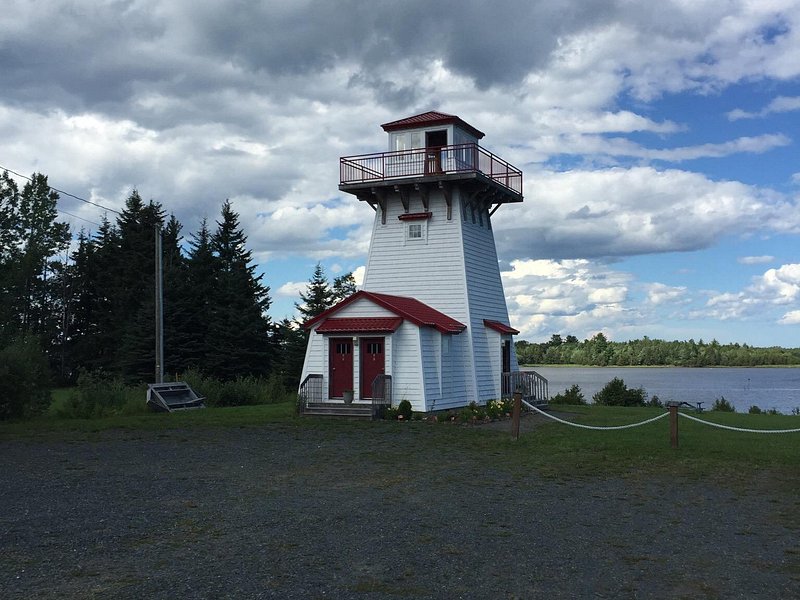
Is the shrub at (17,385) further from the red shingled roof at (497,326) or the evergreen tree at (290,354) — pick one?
the evergreen tree at (290,354)

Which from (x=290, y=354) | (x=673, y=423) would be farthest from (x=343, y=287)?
(x=673, y=423)

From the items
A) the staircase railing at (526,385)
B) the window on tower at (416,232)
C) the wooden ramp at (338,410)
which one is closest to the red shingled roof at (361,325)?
the wooden ramp at (338,410)

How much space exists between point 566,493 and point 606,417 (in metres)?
15.6

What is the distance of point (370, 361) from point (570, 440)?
29.6 ft

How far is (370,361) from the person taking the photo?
25.9 metres

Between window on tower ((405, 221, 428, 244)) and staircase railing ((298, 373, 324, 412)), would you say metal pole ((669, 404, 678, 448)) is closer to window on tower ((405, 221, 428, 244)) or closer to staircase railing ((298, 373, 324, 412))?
staircase railing ((298, 373, 324, 412))

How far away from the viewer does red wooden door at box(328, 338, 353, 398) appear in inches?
1031

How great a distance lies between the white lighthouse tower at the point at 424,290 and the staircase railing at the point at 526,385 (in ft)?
0.30

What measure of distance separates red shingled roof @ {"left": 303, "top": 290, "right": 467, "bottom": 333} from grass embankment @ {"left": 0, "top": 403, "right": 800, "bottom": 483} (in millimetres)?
3665

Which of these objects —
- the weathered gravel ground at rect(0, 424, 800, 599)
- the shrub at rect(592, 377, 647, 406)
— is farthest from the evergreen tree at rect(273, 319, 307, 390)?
the weathered gravel ground at rect(0, 424, 800, 599)

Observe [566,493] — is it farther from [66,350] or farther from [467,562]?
[66,350]

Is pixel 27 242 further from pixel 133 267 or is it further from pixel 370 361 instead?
pixel 370 361

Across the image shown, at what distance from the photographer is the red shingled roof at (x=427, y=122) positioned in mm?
28500

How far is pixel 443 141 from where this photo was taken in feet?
95.1
